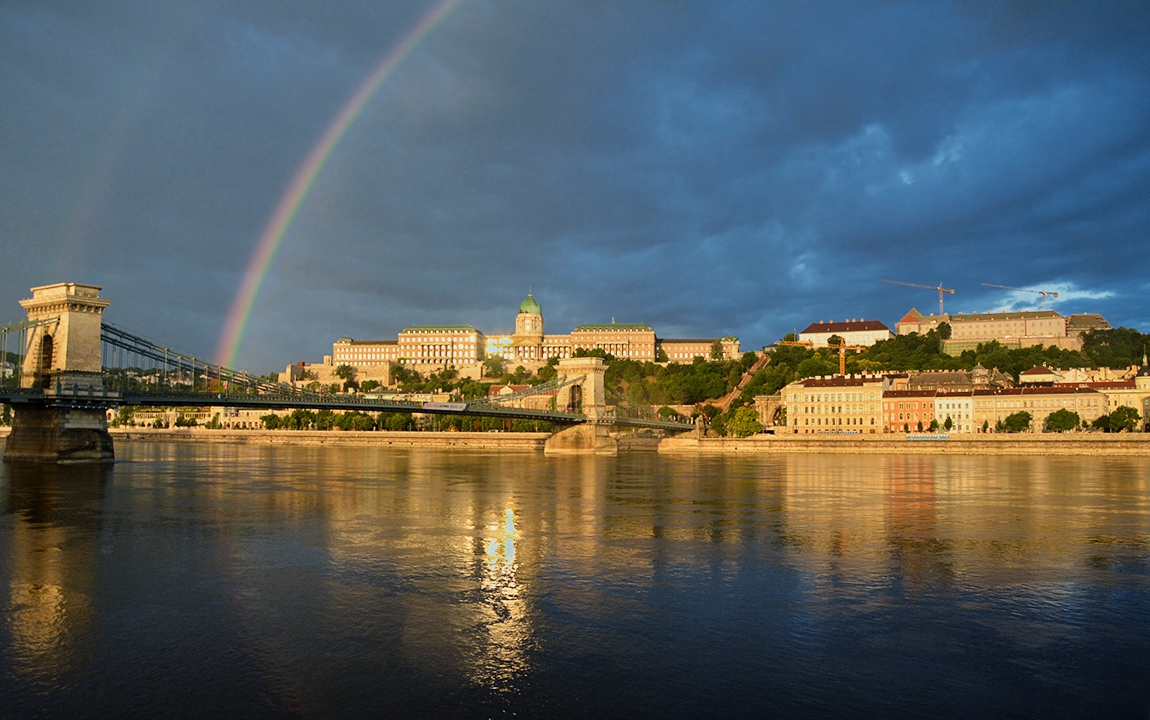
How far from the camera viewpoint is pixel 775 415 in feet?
235

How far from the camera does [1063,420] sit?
56844 millimetres

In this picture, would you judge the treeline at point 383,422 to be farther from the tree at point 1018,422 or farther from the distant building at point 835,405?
the tree at point 1018,422

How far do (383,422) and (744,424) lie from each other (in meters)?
32.1

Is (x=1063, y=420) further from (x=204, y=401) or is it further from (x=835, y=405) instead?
(x=204, y=401)

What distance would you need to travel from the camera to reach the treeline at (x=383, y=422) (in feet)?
235

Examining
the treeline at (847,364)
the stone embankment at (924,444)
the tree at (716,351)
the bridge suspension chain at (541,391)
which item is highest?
the tree at (716,351)

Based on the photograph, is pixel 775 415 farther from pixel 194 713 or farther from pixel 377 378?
pixel 194 713

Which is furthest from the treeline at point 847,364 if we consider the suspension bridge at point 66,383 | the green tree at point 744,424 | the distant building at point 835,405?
the suspension bridge at point 66,383

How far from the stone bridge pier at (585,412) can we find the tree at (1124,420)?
107 ft

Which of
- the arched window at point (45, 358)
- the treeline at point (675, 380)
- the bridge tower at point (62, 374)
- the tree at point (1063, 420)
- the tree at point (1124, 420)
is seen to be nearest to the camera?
the bridge tower at point (62, 374)

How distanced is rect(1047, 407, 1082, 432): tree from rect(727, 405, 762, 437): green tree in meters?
19.6

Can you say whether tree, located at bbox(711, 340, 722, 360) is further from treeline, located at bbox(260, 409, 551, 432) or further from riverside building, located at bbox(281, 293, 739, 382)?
treeline, located at bbox(260, 409, 551, 432)

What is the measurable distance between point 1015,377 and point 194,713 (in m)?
85.0

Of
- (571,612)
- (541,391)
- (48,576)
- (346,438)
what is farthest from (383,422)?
(571,612)
